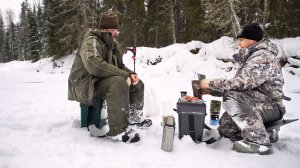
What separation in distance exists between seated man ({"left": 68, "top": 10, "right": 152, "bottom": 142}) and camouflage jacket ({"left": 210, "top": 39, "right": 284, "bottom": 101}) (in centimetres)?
116

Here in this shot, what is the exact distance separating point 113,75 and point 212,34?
17502 millimetres

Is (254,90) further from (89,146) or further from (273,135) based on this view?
(89,146)

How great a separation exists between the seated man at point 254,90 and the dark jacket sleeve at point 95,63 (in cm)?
115

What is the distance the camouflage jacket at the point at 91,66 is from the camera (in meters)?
3.36

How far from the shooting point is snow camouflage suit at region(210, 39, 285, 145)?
312cm

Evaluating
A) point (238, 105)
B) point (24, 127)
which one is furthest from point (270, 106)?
point (24, 127)

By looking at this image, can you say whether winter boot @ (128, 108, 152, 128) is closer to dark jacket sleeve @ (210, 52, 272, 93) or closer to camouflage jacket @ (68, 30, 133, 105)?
camouflage jacket @ (68, 30, 133, 105)

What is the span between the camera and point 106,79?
3455mm

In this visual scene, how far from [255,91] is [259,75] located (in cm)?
23

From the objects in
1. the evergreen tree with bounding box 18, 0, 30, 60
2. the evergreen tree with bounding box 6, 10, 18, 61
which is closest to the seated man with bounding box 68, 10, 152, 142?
the evergreen tree with bounding box 18, 0, 30, 60

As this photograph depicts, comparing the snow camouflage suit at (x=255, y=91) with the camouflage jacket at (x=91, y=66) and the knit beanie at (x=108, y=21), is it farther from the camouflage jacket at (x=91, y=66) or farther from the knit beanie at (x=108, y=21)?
the knit beanie at (x=108, y=21)

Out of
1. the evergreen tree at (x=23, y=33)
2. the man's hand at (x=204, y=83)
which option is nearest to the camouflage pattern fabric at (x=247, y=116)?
the man's hand at (x=204, y=83)

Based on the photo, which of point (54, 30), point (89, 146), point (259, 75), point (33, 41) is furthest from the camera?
point (33, 41)

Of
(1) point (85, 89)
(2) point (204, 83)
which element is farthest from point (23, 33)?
(2) point (204, 83)
